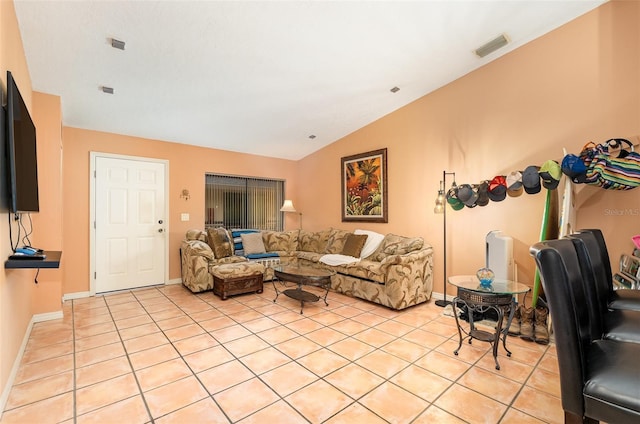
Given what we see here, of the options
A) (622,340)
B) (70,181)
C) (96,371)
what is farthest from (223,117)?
(622,340)

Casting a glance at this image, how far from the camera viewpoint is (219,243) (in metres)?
4.79

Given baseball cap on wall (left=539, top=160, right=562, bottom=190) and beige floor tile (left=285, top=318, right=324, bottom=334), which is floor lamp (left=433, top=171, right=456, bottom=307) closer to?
baseball cap on wall (left=539, top=160, right=562, bottom=190)

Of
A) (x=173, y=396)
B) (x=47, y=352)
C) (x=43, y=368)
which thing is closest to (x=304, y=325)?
(x=173, y=396)

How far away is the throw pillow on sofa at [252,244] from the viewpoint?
5.14 metres

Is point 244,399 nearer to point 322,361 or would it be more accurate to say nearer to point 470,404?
point 322,361

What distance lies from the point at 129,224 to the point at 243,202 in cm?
201

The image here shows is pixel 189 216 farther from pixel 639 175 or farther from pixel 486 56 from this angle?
pixel 639 175

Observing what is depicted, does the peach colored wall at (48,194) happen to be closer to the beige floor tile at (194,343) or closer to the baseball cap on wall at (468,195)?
the beige floor tile at (194,343)

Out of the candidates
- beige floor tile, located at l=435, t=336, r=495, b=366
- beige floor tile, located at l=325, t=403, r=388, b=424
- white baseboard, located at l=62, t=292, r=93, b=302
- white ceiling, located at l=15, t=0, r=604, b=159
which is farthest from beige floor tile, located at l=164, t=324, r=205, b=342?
white ceiling, located at l=15, t=0, r=604, b=159

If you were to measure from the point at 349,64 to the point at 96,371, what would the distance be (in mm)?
3733

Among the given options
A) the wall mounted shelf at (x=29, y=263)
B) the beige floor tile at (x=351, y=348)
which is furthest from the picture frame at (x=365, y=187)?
the wall mounted shelf at (x=29, y=263)

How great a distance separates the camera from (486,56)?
3.50 m

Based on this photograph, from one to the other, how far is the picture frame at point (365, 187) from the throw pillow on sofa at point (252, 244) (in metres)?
1.64

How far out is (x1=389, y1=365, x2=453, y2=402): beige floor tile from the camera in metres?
1.96
